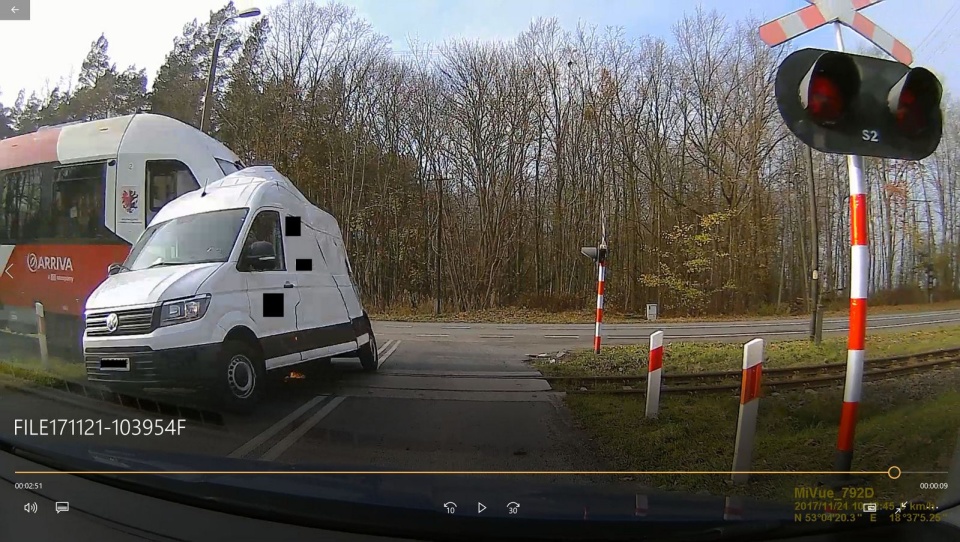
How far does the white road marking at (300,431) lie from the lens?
2795 millimetres

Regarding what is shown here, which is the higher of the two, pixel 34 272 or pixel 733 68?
pixel 733 68

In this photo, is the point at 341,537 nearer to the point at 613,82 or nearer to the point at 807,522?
the point at 807,522

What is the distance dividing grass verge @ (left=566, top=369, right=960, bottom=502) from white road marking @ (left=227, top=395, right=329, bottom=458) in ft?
4.52

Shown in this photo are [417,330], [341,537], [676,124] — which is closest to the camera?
[341,537]

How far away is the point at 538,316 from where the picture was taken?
3137 mm

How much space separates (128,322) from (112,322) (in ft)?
0.40

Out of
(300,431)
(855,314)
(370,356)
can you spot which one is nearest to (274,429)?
(300,431)

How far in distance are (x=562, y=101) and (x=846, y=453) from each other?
2112mm

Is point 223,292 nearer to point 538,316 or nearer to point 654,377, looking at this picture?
point 538,316

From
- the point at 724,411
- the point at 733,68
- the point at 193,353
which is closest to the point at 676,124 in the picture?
the point at 733,68

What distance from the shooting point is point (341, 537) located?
2.30 metres

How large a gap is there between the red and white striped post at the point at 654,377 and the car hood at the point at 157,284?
85.0 inches

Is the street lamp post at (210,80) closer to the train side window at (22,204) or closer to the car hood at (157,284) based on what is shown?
the car hood at (157,284)

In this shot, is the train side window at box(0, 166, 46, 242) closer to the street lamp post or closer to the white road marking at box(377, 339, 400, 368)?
→ the street lamp post
